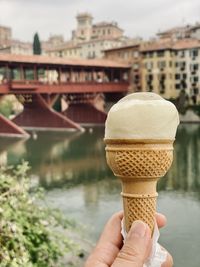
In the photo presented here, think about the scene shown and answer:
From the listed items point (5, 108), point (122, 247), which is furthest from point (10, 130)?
point (122, 247)

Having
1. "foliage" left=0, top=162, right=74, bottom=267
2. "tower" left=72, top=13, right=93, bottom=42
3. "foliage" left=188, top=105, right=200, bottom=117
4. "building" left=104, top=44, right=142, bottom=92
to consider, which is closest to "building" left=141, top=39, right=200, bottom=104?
"building" left=104, top=44, right=142, bottom=92

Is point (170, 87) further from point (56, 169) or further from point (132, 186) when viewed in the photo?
point (132, 186)

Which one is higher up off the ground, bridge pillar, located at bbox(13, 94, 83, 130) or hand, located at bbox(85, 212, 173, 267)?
hand, located at bbox(85, 212, 173, 267)

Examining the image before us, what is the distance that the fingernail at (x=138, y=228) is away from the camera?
5.39ft

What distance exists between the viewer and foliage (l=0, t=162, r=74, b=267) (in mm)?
4730

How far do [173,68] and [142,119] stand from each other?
44.1m

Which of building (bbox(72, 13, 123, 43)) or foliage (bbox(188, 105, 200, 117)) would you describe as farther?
building (bbox(72, 13, 123, 43))

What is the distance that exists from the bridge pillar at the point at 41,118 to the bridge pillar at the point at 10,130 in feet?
15.1

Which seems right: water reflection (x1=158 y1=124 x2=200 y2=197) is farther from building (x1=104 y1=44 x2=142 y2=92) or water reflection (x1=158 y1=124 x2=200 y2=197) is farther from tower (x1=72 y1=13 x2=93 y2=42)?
tower (x1=72 y1=13 x2=93 y2=42)

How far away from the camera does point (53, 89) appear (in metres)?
38.0

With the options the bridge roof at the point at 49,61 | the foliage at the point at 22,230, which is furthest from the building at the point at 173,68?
the foliage at the point at 22,230

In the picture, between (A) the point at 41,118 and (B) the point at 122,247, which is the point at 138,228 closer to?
(B) the point at 122,247

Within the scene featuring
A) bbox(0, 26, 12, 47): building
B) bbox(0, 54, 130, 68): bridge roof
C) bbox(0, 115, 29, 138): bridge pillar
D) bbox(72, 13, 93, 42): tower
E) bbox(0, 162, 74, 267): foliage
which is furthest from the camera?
bbox(72, 13, 93, 42): tower

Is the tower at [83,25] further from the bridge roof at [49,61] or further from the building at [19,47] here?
the bridge roof at [49,61]
